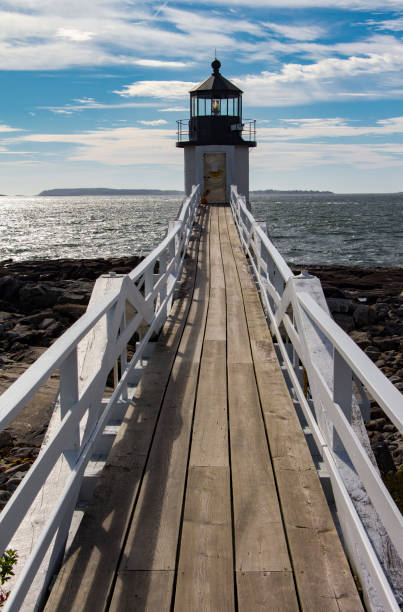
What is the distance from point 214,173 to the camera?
22.7 m

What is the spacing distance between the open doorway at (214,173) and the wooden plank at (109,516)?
A: 61.2 ft

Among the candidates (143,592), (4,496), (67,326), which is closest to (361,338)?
(67,326)

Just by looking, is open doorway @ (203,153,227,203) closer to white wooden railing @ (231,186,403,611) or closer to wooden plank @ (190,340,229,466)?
wooden plank @ (190,340,229,466)

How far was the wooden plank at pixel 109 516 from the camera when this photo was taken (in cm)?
247

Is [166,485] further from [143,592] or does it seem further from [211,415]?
[211,415]

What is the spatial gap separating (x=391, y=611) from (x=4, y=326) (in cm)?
1064

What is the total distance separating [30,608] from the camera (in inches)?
99.6

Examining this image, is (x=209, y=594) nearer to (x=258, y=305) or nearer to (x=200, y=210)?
(x=258, y=305)

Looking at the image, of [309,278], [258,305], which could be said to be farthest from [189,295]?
[309,278]

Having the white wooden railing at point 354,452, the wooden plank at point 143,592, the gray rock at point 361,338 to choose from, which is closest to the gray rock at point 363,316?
the gray rock at point 361,338

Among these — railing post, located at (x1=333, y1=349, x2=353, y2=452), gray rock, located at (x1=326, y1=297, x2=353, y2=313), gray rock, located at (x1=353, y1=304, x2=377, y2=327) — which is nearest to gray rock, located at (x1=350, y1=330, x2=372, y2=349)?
gray rock, located at (x1=353, y1=304, x2=377, y2=327)

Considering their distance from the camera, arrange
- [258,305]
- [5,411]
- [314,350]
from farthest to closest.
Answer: [258,305] → [314,350] → [5,411]

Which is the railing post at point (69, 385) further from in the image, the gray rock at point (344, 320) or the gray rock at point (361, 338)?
the gray rock at point (344, 320)

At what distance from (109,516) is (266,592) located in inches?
36.4
